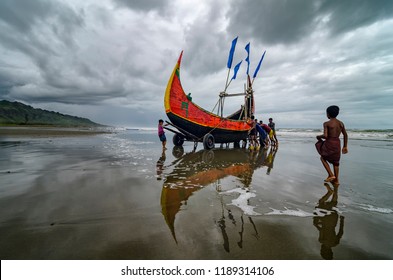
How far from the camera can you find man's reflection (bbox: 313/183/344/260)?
1.77 meters

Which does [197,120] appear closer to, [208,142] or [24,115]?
[208,142]

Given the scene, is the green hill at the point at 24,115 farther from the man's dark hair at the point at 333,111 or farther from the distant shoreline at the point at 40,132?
the man's dark hair at the point at 333,111

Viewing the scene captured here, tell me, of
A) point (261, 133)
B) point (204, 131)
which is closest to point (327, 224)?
point (204, 131)

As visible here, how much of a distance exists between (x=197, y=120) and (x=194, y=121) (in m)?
0.23

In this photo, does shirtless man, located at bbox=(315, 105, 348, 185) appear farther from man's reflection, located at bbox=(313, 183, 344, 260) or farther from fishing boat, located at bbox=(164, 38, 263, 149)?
fishing boat, located at bbox=(164, 38, 263, 149)

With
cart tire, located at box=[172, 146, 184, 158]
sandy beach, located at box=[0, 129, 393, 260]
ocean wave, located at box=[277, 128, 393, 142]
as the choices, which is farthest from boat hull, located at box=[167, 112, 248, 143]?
ocean wave, located at box=[277, 128, 393, 142]

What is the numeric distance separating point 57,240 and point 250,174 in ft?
14.0

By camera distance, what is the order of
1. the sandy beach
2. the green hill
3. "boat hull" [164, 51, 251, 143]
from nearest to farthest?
the sandy beach, "boat hull" [164, 51, 251, 143], the green hill

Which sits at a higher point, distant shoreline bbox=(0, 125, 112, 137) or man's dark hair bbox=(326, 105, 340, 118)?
man's dark hair bbox=(326, 105, 340, 118)

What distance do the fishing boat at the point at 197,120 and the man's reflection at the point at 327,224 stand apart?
7615 millimetres

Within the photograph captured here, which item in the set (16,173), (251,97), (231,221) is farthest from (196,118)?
(231,221)

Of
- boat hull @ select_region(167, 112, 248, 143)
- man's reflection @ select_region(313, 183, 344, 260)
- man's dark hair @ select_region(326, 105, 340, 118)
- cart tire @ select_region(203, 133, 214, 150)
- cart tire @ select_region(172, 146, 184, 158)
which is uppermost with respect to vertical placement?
man's dark hair @ select_region(326, 105, 340, 118)

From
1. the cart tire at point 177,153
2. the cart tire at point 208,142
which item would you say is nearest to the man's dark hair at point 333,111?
the cart tire at point 177,153

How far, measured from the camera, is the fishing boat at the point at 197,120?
30.7ft
